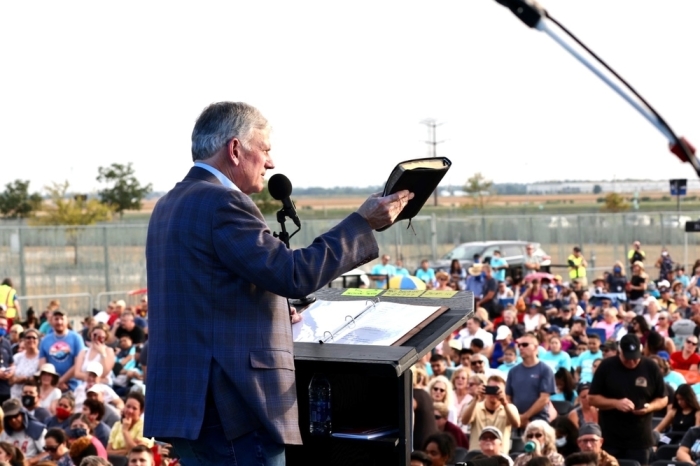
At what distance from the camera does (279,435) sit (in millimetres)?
2910

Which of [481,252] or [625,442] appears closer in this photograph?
[625,442]

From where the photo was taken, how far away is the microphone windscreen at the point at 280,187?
3.39 meters

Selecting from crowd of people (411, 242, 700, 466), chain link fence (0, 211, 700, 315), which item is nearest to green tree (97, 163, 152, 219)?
chain link fence (0, 211, 700, 315)

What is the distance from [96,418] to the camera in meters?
10.1

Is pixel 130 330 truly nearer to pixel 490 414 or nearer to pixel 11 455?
pixel 11 455

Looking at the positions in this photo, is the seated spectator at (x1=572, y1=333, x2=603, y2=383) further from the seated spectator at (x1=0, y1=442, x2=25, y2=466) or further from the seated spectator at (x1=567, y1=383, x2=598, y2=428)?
the seated spectator at (x1=0, y1=442, x2=25, y2=466)

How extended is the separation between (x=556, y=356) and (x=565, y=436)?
4.41 meters

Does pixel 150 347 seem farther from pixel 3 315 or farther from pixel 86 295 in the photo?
pixel 86 295

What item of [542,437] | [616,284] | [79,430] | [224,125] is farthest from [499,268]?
[224,125]

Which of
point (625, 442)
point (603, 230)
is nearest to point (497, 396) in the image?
point (625, 442)

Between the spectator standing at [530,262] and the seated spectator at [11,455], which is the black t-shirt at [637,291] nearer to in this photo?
the spectator standing at [530,262]

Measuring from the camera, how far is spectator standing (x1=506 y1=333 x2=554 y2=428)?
33.6ft

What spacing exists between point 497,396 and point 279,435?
703cm

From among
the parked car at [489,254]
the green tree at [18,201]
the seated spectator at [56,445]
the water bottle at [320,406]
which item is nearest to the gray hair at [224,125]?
the water bottle at [320,406]
